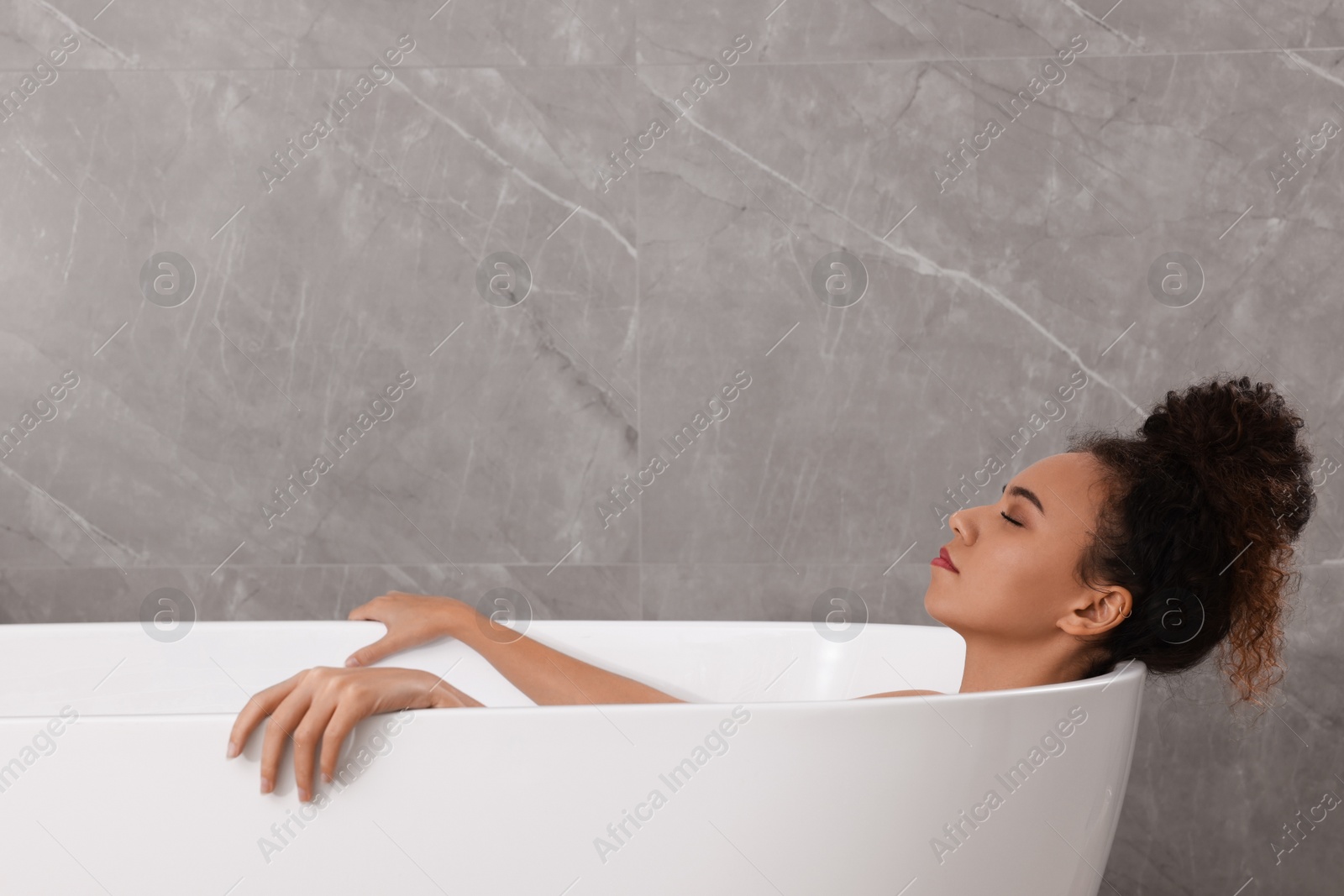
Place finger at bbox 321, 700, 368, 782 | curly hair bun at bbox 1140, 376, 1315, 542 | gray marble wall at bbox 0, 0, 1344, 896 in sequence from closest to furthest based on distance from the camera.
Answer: finger at bbox 321, 700, 368, 782 < curly hair bun at bbox 1140, 376, 1315, 542 < gray marble wall at bbox 0, 0, 1344, 896

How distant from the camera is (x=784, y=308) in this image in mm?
1621

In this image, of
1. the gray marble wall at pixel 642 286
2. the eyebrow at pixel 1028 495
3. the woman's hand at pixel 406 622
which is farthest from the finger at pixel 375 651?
the eyebrow at pixel 1028 495

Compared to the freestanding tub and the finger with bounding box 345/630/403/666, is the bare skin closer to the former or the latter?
the freestanding tub

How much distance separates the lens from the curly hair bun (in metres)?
0.96

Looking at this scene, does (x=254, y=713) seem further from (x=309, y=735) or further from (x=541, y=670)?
(x=541, y=670)

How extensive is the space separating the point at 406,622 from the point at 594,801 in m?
0.57

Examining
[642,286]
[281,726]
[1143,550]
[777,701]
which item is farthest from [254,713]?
[642,286]

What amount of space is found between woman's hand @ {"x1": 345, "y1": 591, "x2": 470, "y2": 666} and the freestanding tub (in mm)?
472

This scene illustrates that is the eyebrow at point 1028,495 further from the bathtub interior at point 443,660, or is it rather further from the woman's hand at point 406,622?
the woman's hand at point 406,622

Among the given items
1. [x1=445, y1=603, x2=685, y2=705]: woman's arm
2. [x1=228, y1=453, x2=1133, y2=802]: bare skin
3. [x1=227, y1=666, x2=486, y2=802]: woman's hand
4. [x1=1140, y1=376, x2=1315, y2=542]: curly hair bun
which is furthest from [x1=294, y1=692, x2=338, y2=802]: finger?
[x1=1140, y1=376, x2=1315, y2=542]: curly hair bun

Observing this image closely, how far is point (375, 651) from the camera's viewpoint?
128cm

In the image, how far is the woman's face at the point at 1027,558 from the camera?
3.30 feet

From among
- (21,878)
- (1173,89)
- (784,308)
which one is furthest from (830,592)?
(21,878)

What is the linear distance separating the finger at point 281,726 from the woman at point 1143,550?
514 millimetres
